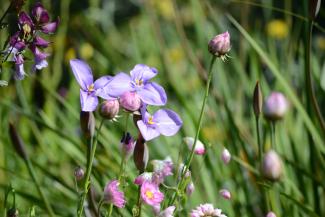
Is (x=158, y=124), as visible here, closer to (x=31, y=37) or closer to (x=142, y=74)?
(x=142, y=74)

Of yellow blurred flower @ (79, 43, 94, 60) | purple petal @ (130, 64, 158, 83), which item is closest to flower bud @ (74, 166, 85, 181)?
purple petal @ (130, 64, 158, 83)

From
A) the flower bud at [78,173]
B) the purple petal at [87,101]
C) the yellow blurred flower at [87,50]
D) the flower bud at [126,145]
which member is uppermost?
the purple petal at [87,101]

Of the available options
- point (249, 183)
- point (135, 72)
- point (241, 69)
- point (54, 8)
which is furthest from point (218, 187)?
point (54, 8)

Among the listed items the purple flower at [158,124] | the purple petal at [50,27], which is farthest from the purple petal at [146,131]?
the purple petal at [50,27]

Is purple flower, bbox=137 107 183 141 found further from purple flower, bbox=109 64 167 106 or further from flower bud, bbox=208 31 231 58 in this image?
flower bud, bbox=208 31 231 58

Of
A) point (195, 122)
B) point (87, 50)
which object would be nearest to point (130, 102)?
point (195, 122)

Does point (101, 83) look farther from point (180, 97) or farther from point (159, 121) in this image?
point (180, 97)

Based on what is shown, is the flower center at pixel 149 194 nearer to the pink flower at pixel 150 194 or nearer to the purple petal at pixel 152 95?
the pink flower at pixel 150 194
